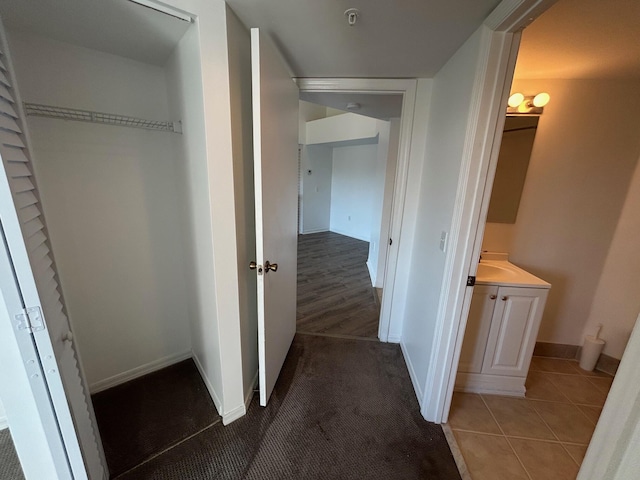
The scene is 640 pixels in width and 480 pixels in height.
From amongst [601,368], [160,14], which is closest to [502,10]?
[160,14]

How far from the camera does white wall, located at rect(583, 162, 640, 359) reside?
1.81 metres

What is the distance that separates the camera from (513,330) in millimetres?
1688

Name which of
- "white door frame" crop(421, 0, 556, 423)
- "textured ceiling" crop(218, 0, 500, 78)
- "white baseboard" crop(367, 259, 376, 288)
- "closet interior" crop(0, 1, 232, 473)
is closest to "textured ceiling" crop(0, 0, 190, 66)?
"closet interior" crop(0, 1, 232, 473)

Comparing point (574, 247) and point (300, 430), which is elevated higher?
point (574, 247)

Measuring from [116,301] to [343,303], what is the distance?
2127 mm

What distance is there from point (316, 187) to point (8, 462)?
5792 mm

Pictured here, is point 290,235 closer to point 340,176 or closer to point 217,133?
point 217,133

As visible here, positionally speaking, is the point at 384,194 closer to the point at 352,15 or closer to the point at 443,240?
the point at 443,240

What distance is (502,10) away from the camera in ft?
3.20

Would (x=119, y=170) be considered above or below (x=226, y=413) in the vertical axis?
above

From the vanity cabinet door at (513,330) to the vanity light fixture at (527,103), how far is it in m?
1.26

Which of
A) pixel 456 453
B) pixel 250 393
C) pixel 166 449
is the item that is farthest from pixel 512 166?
pixel 166 449

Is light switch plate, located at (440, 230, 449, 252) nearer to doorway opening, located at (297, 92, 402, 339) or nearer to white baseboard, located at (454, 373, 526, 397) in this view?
white baseboard, located at (454, 373, 526, 397)

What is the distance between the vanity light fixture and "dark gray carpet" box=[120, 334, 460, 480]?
2113 millimetres
